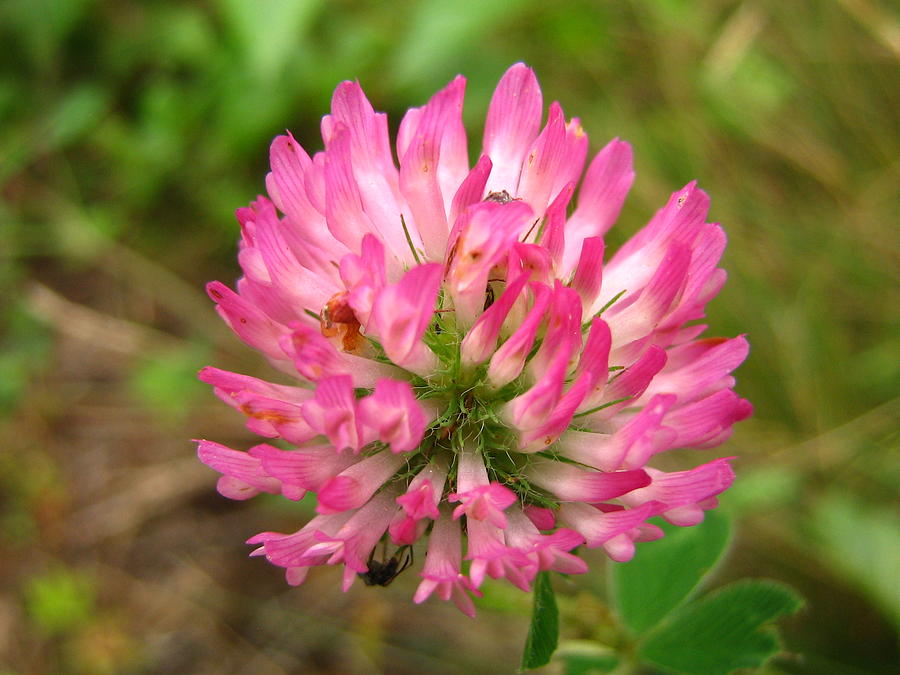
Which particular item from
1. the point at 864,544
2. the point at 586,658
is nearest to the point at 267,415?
the point at 586,658

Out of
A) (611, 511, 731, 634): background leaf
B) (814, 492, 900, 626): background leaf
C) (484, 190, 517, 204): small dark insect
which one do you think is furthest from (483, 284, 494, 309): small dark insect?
(814, 492, 900, 626): background leaf

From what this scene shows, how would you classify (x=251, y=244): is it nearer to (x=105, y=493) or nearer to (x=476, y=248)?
(x=476, y=248)

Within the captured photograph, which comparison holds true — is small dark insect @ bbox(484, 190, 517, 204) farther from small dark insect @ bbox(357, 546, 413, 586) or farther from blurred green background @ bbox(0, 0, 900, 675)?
blurred green background @ bbox(0, 0, 900, 675)

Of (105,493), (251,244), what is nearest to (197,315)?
(105,493)

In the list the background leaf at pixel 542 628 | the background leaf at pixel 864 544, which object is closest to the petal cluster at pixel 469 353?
the background leaf at pixel 542 628

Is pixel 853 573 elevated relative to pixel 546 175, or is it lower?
lower

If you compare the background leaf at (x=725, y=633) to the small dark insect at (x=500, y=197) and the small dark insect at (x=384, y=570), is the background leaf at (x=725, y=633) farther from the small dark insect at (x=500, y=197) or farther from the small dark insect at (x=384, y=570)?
the small dark insect at (x=500, y=197)
